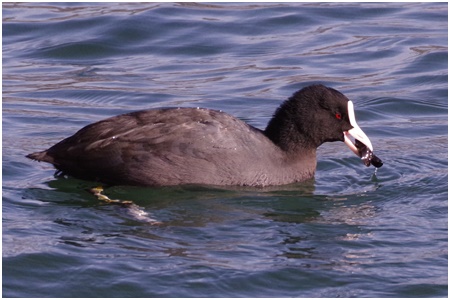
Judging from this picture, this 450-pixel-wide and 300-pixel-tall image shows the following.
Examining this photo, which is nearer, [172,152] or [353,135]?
[172,152]

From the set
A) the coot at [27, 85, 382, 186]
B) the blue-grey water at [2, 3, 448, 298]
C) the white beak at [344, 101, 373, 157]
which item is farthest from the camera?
the white beak at [344, 101, 373, 157]

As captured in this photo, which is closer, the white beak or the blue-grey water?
the blue-grey water

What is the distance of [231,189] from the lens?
8023 millimetres

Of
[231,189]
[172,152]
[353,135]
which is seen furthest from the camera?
[353,135]


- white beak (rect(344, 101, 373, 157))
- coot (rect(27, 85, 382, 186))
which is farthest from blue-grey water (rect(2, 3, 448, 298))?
white beak (rect(344, 101, 373, 157))

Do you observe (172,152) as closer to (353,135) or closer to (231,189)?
(231,189)

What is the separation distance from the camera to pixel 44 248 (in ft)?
22.3

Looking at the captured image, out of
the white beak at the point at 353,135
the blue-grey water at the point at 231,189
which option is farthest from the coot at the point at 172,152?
the white beak at the point at 353,135

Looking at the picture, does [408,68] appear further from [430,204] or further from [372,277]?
[372,277]

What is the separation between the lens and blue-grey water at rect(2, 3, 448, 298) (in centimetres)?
646

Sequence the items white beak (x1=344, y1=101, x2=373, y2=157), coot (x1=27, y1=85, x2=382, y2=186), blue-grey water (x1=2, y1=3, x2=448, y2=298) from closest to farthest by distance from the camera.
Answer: blue-grey water (x1=2, y1=3, x2=448, y2=298), coot (x1=27, y1=85, x2=382, y2=186), white beak (x1=344, y1=101, x2=373, y2=157)

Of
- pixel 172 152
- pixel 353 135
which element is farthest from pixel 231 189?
pixel 353 135

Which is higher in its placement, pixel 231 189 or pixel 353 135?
pixel 353 135

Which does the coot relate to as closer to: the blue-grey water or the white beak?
the blue-grey water
